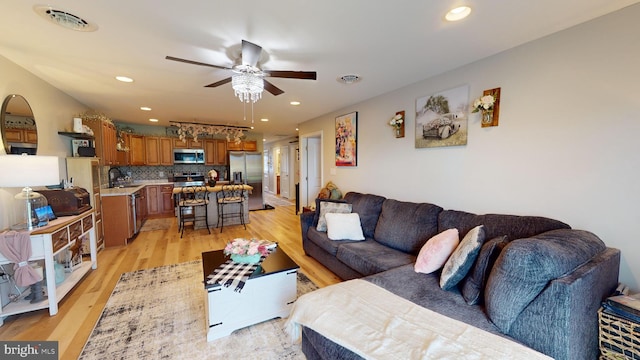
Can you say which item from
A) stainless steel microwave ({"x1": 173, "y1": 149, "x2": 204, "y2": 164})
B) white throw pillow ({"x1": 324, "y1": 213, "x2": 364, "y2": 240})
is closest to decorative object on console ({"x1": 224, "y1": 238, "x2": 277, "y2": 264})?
white throw pillow ({"x1": 324, "y1": 213, "x2": 364, "y2": 240})

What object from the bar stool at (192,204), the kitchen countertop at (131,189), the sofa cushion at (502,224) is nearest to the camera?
the sofa cushion at (502,224)

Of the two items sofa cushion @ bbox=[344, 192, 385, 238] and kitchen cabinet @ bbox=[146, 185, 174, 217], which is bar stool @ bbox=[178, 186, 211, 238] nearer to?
kitchen cabinet @ bbox=[146, 185, 174, 217]

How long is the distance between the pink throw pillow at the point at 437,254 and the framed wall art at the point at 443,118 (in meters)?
1.10

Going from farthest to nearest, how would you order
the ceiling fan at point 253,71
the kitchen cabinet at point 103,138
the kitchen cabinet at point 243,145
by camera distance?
the kitchen cabinet at point 243,145 < the kitchen cabinet at point 103,138 < the ceiling fan at point 253,71

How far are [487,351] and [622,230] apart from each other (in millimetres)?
1452

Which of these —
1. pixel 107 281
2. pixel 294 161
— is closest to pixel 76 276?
pixel 107 281

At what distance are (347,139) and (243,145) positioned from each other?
4.29 metres

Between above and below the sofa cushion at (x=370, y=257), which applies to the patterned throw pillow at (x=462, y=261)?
above

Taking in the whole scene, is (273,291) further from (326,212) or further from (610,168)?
(610,168)

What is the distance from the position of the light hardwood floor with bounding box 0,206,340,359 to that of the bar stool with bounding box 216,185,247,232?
31 centimetres

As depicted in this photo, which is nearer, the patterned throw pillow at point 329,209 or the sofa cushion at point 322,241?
the sofa cushion at point 322,241

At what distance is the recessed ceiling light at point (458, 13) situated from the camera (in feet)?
5.21

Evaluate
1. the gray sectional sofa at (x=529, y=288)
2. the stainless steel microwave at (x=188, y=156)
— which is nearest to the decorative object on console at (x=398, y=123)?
the gray sectional sofa at (x=529, y=288)

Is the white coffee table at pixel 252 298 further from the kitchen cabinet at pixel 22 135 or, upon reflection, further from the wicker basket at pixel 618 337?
the kitchen cabinet at pixel 22 135
